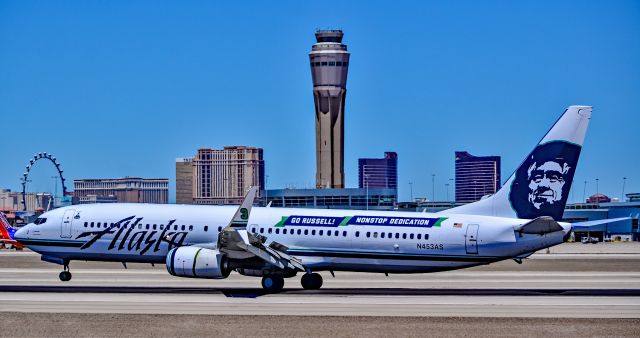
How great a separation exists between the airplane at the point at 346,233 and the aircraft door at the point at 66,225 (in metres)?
0.18

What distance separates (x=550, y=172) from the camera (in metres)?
48.1

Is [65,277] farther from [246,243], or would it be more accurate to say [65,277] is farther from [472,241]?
[472,241]

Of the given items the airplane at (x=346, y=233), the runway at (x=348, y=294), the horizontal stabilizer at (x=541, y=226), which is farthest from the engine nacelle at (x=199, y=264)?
the horizontal stabilizer at (x=541, y=226)

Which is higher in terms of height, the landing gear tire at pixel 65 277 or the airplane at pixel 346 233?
the airplane at pixel 346 233

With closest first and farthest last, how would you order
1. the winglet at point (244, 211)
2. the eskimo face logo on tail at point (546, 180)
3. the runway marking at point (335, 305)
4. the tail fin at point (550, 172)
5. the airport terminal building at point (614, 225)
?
the runway marking at point (335, 305) → the winglet at point (244, 211) → the tail fin at point (550, 172) → the eskimo face logo on tail at point (546, 180) → the airport terminal building at point (614, 225)

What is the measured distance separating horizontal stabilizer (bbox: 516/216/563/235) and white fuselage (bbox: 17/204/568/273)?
28 centimetres

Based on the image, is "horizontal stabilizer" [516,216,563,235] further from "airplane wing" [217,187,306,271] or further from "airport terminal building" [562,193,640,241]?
"airport terminal building" [562,193,640,241]

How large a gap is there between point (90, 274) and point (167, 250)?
34.6 ft

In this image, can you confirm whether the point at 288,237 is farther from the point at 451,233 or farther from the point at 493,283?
the point at 493,283

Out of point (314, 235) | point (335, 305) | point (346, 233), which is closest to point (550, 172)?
point (346, 233)

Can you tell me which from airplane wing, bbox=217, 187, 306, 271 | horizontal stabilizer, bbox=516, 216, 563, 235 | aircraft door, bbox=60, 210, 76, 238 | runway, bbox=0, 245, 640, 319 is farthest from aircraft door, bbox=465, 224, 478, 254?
aircraft door, bbox=60, 210, 76, 238

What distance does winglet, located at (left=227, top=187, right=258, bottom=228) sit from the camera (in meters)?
45.5

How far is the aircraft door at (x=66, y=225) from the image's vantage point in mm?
53797

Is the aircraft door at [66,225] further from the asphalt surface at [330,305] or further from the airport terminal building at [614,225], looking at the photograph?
the airport terminal building at [614,225]
